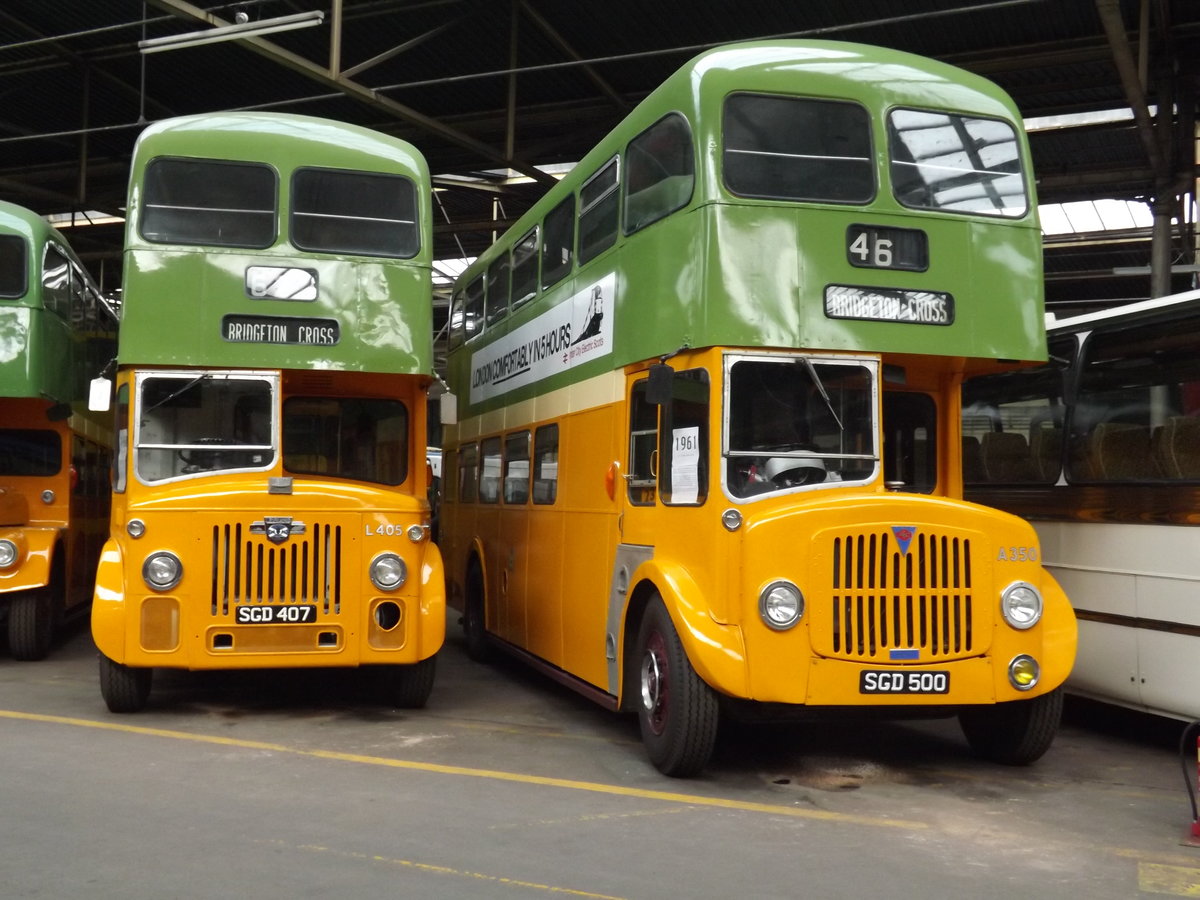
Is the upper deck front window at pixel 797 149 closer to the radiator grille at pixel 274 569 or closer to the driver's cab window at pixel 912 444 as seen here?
the driver's cab window at pixel 912 444

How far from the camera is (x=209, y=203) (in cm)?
925

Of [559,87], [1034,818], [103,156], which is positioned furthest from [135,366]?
[103,156]

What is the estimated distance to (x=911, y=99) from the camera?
7.46 meters

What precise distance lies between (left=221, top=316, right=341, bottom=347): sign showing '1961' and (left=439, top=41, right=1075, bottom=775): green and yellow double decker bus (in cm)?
217

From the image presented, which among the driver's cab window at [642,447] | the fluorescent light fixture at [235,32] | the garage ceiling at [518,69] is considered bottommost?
the driver's cab window at [642,447]

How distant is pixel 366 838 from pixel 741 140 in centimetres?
404

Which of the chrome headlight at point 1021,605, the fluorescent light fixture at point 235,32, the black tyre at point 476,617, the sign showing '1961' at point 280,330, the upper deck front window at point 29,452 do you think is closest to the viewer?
the chrome headlight at point 1021,605

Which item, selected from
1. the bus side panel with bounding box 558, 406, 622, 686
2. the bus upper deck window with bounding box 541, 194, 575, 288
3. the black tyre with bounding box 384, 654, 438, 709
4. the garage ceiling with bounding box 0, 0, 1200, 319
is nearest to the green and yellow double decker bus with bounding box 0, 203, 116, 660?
the garage ceiling with bounding box 0, 0, 1200, 319

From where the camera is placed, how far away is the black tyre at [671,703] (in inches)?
271

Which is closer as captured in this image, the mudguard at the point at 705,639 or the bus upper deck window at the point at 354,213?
the mudguard at the point at 705,639

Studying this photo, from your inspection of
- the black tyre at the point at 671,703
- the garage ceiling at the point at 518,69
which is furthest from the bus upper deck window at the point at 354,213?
the garage ceiling at the point at 518,69

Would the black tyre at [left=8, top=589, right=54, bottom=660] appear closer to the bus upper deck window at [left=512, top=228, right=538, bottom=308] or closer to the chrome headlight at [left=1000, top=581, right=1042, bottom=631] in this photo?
the bus upper deck window at [left=512, top=228, right=538, bottom=308]

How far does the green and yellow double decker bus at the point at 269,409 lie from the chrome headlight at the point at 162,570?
11 millimetres

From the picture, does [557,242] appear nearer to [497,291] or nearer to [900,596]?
[497,291]
